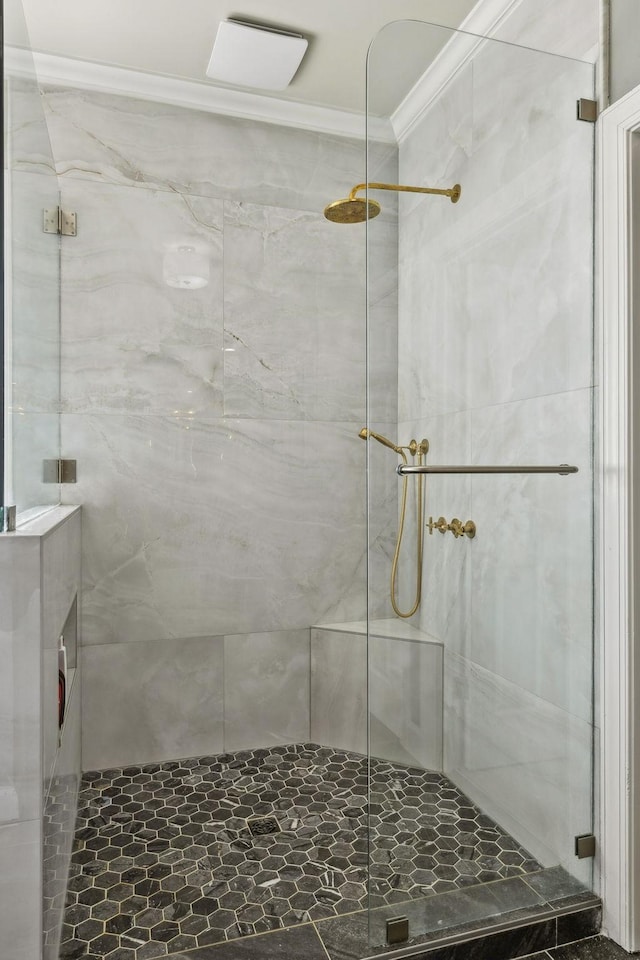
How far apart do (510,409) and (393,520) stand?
0.42 m

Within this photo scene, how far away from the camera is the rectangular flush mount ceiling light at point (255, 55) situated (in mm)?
2205

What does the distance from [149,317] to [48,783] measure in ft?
5.61

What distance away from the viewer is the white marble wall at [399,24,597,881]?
61.1 inches

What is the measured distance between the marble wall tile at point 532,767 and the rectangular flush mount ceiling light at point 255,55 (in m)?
2.12

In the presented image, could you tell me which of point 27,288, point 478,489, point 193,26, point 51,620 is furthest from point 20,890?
point 193,26

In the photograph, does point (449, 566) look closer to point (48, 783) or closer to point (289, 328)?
point (48, 783)

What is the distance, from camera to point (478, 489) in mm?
1596

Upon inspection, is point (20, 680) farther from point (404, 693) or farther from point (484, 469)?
point (484, 469)

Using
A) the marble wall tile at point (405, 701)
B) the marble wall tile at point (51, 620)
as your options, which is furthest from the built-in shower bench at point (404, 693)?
the marble wall tile at point (51, 620)

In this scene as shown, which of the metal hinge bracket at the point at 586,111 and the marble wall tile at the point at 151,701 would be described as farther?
the marble wall tile at the point at 151,701

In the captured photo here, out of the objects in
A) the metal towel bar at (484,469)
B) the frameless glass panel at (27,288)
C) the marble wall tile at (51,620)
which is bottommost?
the marble wall tile at (51,620)

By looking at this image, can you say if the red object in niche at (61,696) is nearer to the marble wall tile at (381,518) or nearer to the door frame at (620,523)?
the marble wall tile at (381,518)

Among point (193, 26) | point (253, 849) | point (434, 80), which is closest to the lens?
point (434, 80)

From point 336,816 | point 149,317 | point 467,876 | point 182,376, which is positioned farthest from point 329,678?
point 149,317
